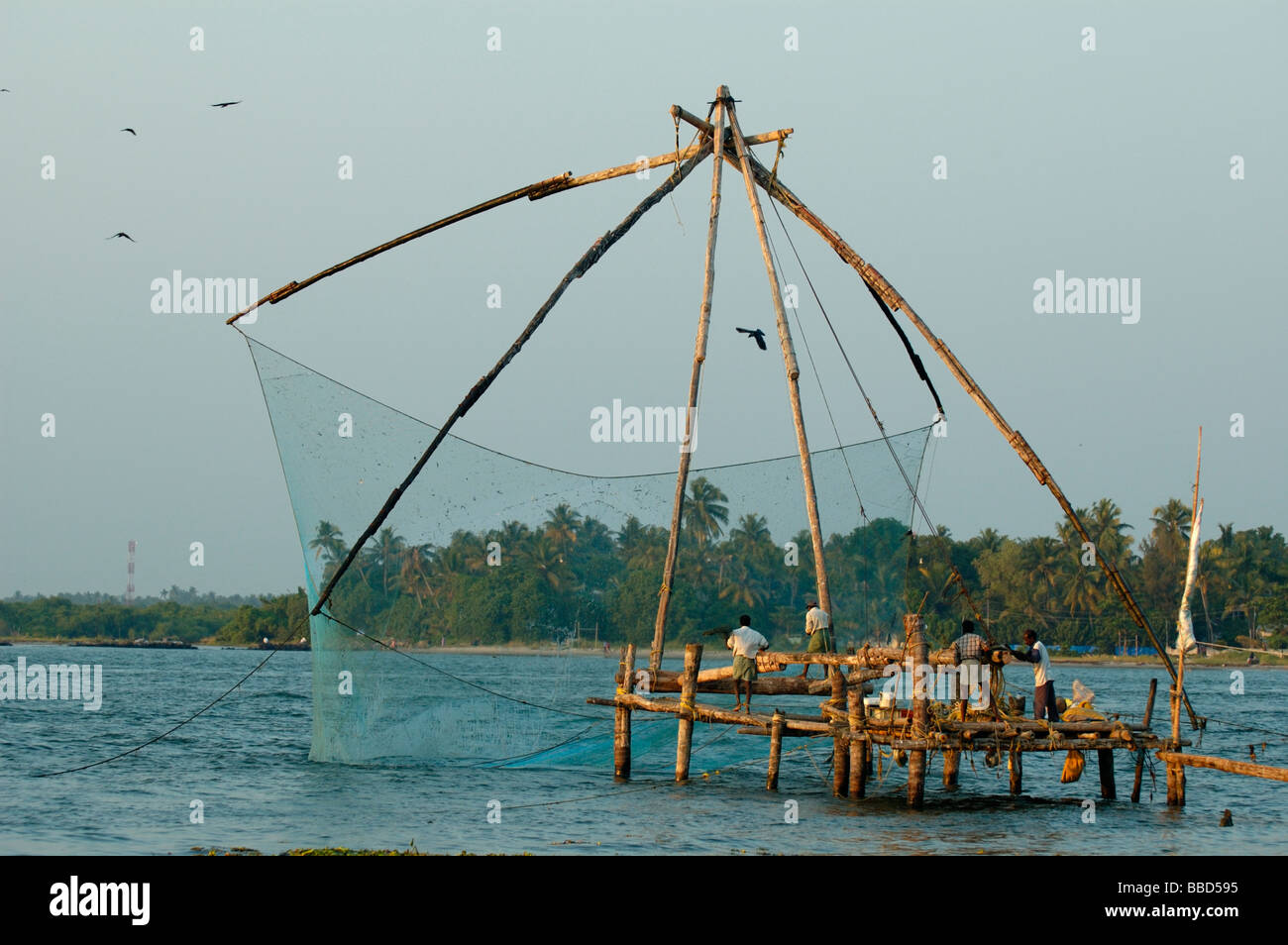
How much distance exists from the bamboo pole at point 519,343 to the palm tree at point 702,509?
10.7ft

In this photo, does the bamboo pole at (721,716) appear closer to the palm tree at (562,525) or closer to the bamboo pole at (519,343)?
the palm tree at (562,525)

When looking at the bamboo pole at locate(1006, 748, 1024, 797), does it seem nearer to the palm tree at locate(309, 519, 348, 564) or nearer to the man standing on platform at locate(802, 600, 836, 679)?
the man standing on platform at locate(802, 600, 836, 679)

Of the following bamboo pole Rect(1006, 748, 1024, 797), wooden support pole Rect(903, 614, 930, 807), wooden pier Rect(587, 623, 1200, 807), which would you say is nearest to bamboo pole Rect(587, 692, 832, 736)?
wooden pier Rect(587, 623, 1200, 807)

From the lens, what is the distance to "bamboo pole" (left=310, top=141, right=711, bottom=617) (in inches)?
589

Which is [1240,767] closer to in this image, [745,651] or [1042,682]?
[1042,682]

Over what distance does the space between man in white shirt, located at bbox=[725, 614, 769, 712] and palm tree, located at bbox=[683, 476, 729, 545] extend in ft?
4.74

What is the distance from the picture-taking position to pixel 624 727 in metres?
18.4

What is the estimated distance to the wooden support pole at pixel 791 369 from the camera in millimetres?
15930

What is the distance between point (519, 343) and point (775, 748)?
21.4 ft

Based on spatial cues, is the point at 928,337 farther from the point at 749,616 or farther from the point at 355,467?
the point at 355,467
